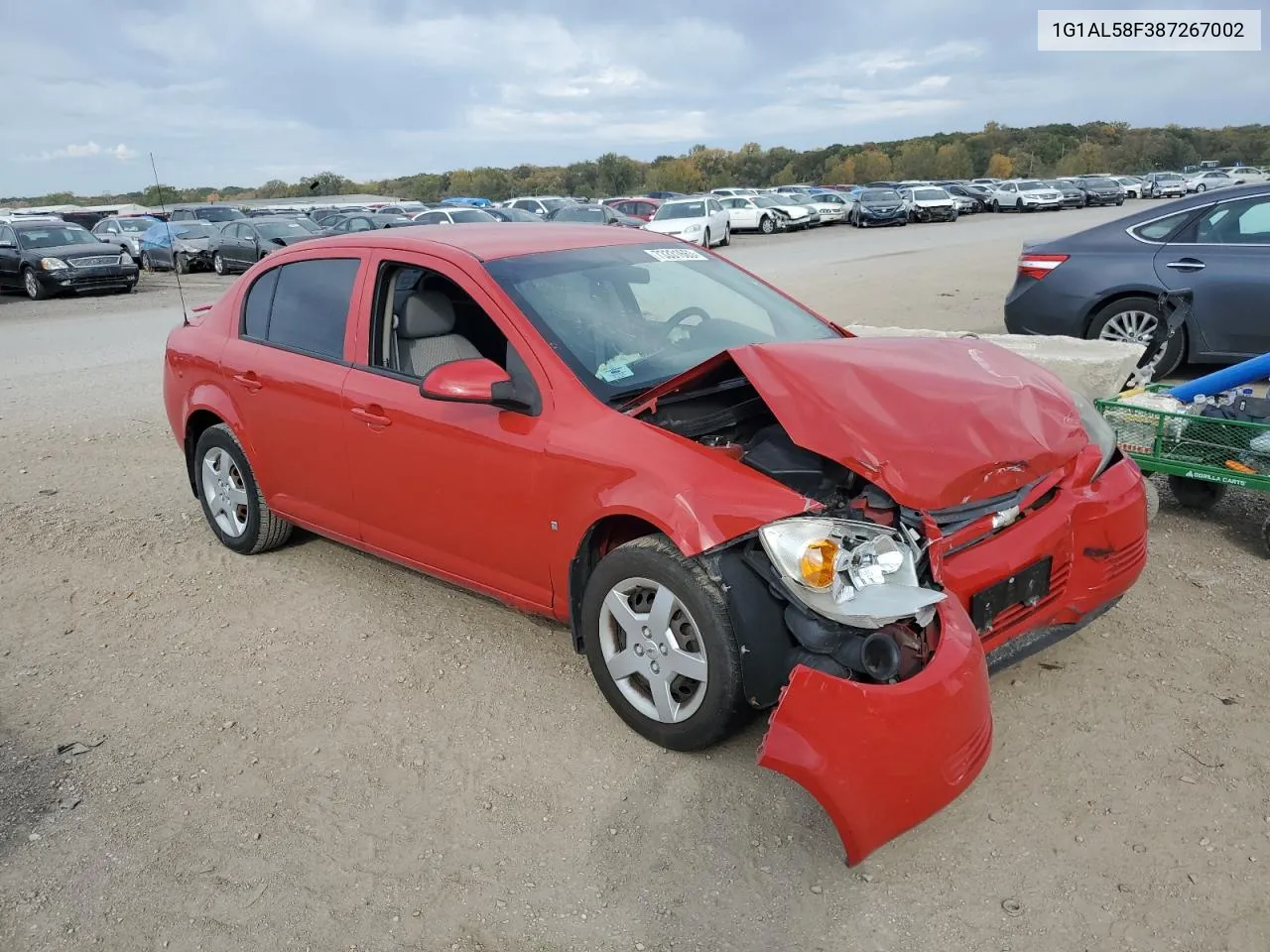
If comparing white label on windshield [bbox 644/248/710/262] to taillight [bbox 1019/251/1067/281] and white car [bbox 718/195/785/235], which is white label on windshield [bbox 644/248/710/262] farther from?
white car [bbox 718/195/785/235]

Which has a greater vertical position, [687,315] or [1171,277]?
[687,315]

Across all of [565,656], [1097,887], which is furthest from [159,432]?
[1097,887]

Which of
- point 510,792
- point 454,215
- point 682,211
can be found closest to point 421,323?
point 510,792

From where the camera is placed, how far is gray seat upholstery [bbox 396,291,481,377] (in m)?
4.22

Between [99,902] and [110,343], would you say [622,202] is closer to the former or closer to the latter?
[110,343]

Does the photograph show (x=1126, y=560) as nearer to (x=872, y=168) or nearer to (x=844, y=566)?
(x=844, y=566)

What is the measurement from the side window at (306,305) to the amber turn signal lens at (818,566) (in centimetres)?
248

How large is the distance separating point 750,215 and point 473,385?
3346 cm

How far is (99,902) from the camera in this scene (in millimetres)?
2844

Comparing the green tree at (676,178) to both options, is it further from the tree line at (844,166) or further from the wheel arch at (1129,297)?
the wheel arch at (1129,297)

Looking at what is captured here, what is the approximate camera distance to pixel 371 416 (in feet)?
13.8

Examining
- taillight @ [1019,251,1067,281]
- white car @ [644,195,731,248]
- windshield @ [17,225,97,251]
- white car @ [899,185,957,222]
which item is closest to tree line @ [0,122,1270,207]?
white car @ [899,185,957,222]

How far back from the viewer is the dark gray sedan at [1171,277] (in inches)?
295

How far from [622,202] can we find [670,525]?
33.9 m
